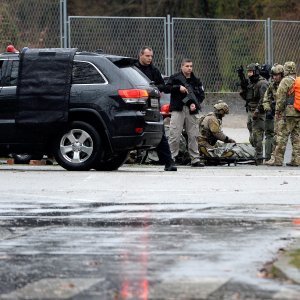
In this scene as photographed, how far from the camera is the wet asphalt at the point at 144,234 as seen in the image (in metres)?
8.78

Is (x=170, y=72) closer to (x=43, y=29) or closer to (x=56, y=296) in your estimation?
(x=43, y=29)

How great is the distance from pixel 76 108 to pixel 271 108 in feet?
18.7

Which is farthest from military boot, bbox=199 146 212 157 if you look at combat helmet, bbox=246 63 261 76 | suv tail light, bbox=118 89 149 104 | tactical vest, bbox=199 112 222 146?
suv tail light, bbox=118 89 149 104

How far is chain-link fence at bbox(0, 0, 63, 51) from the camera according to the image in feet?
103

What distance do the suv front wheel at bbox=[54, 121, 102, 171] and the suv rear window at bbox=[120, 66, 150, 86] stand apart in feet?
3.06

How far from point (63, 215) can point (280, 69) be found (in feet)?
38.1

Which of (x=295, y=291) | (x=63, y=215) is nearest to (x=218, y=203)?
(x=63, y=215)

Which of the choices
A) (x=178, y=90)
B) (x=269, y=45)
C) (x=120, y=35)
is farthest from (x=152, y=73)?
(x=269, y=45)

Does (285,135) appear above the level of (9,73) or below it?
below

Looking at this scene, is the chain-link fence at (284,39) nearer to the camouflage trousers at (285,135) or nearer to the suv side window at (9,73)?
the camouflage trousers at (285,135)

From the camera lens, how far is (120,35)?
32.1m

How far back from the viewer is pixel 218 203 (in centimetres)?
1494

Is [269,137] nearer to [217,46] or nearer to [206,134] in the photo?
[206,134]

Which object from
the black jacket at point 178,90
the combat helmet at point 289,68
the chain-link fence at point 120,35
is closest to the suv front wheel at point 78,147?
the black jacket at point 178,90
